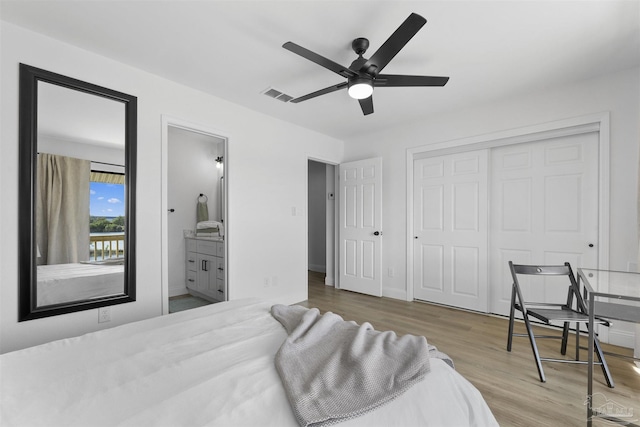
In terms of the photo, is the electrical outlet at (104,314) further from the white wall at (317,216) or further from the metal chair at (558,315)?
the white wall at (317,216)

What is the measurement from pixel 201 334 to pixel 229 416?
69 centimetres

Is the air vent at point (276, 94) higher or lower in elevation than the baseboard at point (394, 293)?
higher

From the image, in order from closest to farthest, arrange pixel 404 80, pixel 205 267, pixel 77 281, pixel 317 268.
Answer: pixel 404 80, pixel 77 281, pixel 205 267, pixel 317 268

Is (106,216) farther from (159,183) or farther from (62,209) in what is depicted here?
(159,183)

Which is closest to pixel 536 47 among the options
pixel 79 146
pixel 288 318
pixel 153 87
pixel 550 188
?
pixel 550 188

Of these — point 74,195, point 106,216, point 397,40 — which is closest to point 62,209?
point 74,195

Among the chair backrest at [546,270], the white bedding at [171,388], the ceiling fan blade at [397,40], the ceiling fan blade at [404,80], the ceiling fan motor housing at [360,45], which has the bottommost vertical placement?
the white bedding at [171,388]

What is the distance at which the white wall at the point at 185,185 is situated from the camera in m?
4.48

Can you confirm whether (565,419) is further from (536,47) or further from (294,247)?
(294,247)

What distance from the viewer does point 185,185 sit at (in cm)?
469

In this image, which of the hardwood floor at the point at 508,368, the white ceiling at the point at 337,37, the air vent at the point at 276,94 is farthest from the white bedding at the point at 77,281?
the hardwood floor at the point at 508,368

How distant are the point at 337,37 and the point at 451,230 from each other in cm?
276

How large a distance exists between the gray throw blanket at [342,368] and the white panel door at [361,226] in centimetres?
293

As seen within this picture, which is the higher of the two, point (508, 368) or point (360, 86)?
point (360, 86)
